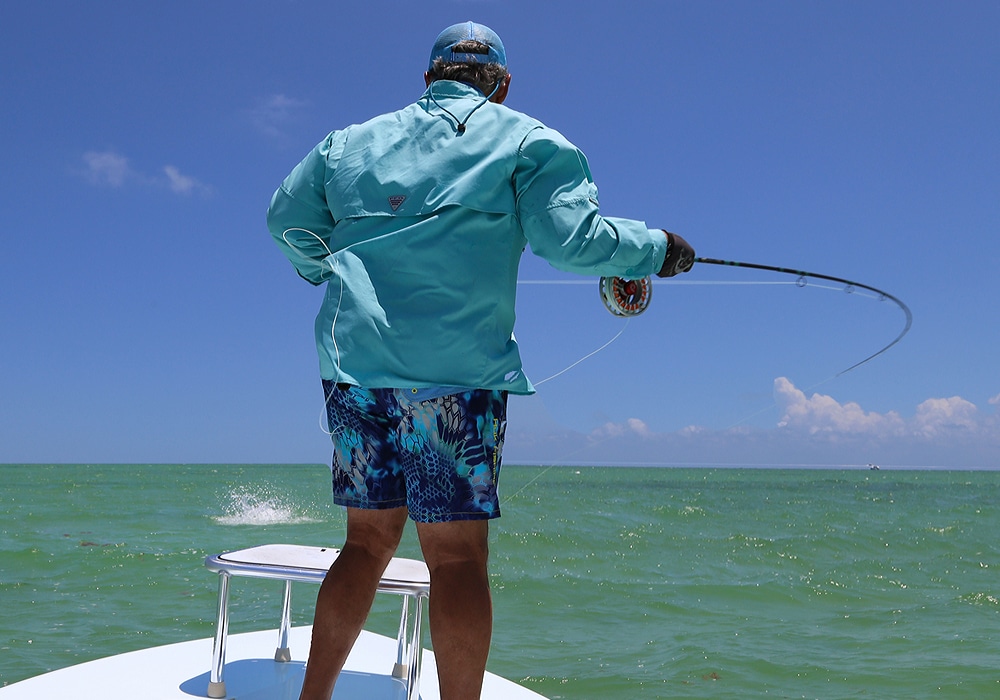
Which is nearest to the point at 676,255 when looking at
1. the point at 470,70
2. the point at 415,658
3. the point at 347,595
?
the point at 470,70

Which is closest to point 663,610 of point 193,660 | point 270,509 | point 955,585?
point 955,585

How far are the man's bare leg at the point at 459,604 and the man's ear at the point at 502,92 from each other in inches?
35.9

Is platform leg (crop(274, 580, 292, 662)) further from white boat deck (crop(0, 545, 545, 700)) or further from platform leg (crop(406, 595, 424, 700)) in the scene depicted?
platform leg (crop(406, 595, 424, 700))

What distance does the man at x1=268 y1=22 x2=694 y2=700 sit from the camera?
157 centimetres

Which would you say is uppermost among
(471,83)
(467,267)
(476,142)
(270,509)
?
(471,83)

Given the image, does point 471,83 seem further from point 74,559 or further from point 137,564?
point 74,559

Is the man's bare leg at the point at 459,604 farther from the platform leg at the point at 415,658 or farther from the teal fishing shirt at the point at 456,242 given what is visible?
the platform leg at the point at 415,658

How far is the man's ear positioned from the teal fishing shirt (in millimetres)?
139

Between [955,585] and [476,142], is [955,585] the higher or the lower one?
the lower one

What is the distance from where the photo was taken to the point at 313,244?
1894 mm

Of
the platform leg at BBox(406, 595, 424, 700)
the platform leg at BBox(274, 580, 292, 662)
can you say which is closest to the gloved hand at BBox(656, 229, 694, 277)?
the platform leg at BBox(406, 595, 424, 700)

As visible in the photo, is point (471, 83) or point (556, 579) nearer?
point (471, 83)

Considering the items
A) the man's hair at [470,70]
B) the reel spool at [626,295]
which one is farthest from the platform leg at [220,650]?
the man's hair at [470,70]

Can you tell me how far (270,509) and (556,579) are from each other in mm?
17241
